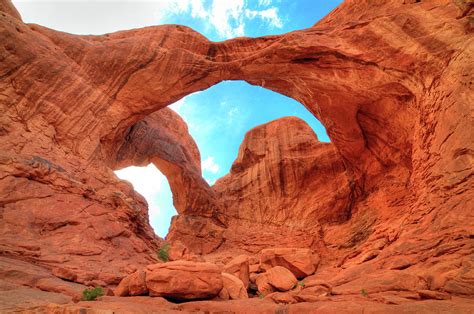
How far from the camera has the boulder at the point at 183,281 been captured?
23.8 ft

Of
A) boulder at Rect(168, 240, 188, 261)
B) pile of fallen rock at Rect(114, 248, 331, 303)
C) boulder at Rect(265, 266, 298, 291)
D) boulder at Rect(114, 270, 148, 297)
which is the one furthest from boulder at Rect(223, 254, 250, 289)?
boulder at Rect(114, 270, 148, 297)

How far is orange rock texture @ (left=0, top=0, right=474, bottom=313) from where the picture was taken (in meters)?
7.84

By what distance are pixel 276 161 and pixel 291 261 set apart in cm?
1217

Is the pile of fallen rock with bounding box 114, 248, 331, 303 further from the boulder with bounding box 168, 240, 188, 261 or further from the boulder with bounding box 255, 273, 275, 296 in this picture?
the boulder with bounding box 168, 240, 188, 261

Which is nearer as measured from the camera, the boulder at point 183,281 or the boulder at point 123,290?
the boulder at point 183,281

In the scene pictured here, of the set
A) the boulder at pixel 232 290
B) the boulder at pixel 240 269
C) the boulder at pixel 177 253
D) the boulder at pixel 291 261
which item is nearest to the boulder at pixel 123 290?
the boulder at pixel 232 290

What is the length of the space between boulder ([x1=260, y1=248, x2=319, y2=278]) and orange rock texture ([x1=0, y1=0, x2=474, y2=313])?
74cm

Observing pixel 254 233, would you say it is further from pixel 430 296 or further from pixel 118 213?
pixel 430 296

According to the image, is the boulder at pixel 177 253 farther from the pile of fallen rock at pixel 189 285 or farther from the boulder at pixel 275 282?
the pile of fallen rock at pixel 189 285

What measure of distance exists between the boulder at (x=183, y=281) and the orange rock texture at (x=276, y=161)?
0.28 ft

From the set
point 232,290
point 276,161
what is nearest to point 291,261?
point 232,290

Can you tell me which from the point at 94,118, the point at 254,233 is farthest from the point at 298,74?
the point at 254,233

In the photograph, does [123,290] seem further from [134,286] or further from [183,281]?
[183,281]

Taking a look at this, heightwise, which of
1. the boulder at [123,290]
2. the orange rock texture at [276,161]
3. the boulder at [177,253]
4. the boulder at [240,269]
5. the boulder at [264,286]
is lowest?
the boulder at [123,290]
